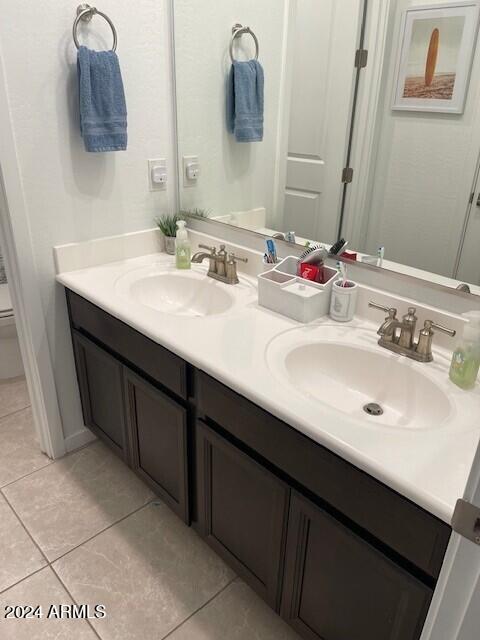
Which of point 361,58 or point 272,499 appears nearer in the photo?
point 272,499

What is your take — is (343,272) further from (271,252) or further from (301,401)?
(301,401)

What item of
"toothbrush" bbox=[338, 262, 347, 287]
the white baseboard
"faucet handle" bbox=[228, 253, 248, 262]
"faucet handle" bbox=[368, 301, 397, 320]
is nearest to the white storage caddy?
"toothbrush" bbox=[338, 262, 347, 287]

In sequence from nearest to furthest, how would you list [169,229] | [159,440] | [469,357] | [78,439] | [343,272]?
[469,357] < [343,272] < [159,440] < [169,229] < [78,439]

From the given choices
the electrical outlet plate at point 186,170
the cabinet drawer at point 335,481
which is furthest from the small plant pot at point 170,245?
the cabinet drawer at point 335,481

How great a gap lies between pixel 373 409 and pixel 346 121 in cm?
81

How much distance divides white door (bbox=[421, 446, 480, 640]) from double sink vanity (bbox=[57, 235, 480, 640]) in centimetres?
13

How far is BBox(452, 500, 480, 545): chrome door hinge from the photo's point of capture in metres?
0.60

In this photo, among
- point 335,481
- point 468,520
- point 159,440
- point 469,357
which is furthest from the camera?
point 159,440

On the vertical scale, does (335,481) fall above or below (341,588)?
above

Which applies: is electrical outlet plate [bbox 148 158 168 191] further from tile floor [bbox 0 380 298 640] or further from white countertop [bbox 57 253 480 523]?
tile floor [bbox 0 380 298 640]

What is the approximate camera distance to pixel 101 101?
1.55 meters

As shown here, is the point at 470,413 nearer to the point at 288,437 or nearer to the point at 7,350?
the point at 288,437

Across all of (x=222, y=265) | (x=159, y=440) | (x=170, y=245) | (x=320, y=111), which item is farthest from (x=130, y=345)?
(x=320, y=111)

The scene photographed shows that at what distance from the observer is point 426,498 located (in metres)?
0.80
